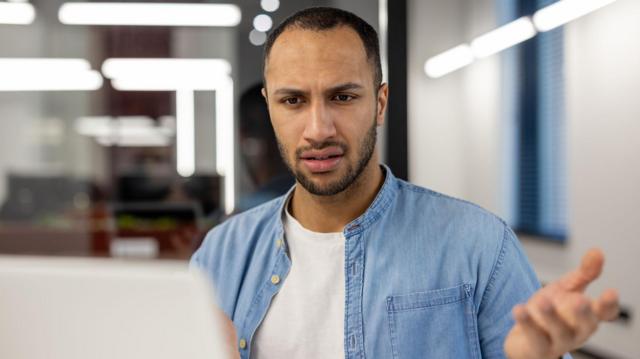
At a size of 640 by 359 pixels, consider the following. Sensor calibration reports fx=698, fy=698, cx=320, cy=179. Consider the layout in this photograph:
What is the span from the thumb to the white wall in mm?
1785

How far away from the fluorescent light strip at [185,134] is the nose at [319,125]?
1.38 m

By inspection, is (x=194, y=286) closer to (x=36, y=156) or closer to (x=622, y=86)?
(x=36, y=156)

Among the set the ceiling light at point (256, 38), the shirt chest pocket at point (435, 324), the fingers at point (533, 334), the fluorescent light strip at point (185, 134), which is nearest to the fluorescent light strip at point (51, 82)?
the fluorescent light strip at point (185, 134)

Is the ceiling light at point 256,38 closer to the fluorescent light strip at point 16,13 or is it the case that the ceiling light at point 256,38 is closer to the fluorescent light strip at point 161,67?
the fluorescent light strip at point 161,67

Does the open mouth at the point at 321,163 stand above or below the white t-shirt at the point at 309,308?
above

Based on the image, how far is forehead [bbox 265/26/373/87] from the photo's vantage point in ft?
3.81

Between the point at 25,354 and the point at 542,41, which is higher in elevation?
the point at 542,41

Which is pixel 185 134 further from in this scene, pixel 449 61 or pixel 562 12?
pixel 562 12

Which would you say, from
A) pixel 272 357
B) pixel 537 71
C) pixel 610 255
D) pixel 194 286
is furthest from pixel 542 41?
pixel 194 286

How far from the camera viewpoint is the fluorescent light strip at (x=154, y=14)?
2.45m

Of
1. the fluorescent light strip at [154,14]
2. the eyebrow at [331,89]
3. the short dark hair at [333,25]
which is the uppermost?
the fluorescent light strip at [154,14]

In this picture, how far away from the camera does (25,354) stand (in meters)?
0.43

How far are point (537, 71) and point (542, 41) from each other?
143mm

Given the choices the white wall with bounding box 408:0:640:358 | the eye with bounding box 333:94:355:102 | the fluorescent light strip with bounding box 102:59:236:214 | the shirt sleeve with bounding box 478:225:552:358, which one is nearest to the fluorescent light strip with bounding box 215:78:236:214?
the fluorescent light strip with bounding box 102:59:236:214
